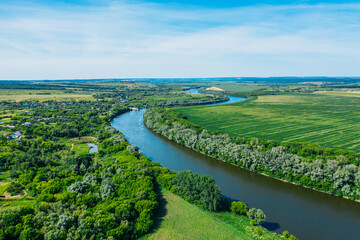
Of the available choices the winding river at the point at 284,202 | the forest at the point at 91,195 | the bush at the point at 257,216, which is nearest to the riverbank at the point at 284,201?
the winding river at the point at 284,202

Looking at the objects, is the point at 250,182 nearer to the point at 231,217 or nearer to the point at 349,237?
the point at 231,217

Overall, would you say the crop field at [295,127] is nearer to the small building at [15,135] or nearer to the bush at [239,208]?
the bush at [239,208]

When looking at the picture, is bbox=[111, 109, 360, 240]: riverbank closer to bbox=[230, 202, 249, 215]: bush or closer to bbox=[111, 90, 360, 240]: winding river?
bbox=[111, 90, 360, 240]: winding river

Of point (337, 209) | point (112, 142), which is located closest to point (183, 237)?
point (337, 209)

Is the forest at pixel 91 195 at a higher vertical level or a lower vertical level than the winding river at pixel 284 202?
higher

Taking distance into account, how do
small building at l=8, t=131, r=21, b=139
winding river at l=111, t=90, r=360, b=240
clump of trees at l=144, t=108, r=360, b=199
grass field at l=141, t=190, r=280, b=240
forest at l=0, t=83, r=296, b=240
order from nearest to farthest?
forest at l=0, t=83, r=296, b=240 < grass field at l=141, t=190, r=280, b=240 < winding river at l=111, t=90, r=360, b=240 < clump of trees at l=144, t=108, r=360, b=199 < small building at l=8, t=131, r=21, b=139

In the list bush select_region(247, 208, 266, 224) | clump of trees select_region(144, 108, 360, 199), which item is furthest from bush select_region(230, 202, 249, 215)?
clump of trees select_region(144, 108, 360, 199)

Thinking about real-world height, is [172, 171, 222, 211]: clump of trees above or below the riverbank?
above
